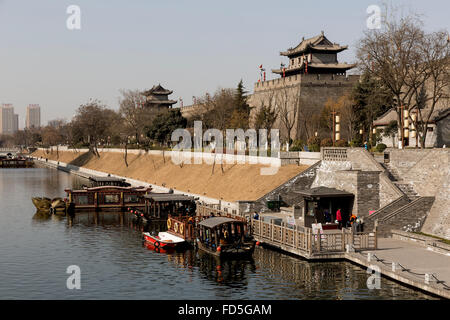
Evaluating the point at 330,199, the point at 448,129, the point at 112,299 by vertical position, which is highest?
the point at 448,129

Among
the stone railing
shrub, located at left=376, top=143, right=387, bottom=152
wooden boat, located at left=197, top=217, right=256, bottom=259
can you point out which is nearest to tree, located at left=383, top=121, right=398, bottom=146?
shrub, located at left=376, top=143, right=387, bottom=152

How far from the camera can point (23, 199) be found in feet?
240

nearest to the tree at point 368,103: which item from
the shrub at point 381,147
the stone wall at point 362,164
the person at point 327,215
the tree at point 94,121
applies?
the shrub at point 381,147

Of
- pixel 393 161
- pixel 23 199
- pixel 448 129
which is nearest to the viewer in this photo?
pixel 393 161

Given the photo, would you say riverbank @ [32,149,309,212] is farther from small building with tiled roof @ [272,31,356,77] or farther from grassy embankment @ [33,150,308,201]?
small building with tiled roof @ [272,31,356,77]

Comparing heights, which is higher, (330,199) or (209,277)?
(330,199)

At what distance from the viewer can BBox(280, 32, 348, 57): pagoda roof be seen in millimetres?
92375

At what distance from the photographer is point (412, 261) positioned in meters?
31.8

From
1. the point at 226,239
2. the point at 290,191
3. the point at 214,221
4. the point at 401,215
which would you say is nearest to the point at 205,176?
the point at 290,191

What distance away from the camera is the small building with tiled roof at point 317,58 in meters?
92.1

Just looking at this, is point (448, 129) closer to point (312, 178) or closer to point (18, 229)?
point (312, 178)

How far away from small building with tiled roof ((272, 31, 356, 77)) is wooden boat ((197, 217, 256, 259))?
56849mm

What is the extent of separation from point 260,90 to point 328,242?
6656 centimetres

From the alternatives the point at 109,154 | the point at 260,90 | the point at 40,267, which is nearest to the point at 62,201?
the point at 40,267
